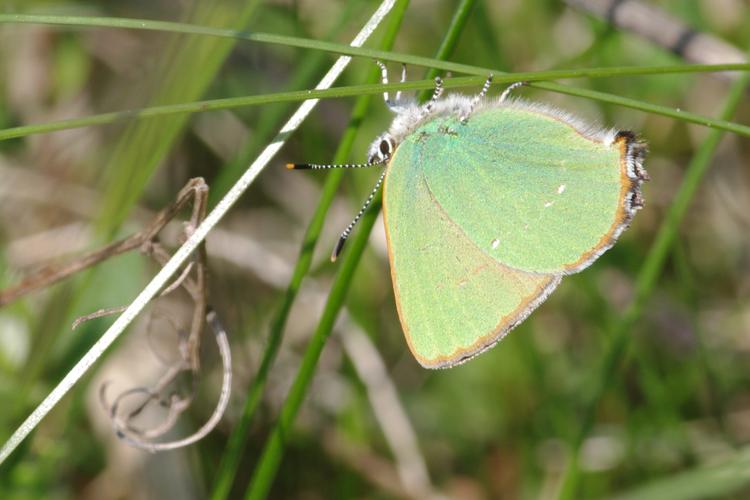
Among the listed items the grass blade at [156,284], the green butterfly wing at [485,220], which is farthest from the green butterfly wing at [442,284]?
the grass blade at [156,284]

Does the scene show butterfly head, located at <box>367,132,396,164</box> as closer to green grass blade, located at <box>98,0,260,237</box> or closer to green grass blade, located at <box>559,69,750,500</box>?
green grass blade, located at <box>98,0,260,237</box>

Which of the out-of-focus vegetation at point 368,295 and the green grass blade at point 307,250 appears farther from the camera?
the out-of-focus vegetation at point 368,295

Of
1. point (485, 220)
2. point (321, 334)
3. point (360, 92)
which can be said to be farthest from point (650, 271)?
point (360, 92)

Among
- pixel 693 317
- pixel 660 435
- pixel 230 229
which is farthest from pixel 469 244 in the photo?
pixel 230 229

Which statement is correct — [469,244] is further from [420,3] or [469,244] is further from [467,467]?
[420,3]

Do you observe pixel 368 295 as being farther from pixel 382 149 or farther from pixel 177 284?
pixel 177 284

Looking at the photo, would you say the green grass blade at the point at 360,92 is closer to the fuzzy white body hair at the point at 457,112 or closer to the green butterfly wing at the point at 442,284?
the fuzzy white body hair at the point at 457,112

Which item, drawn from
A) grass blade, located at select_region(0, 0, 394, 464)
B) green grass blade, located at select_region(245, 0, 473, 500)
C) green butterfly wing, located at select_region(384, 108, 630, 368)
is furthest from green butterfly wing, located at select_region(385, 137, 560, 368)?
grass blade, located at select_region(0, 0, 394, 464)
